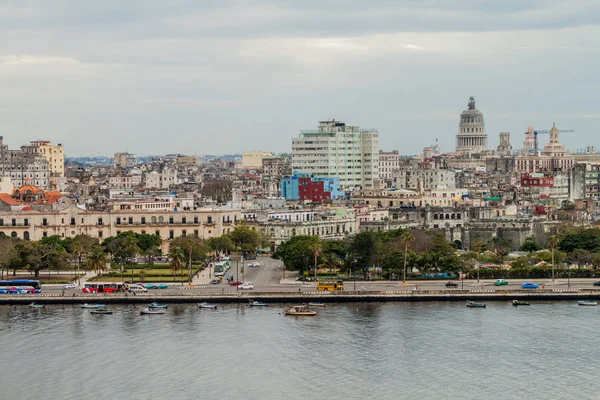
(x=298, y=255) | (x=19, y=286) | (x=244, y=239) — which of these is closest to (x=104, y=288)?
(x=19, y=286)

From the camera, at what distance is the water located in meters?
60.2

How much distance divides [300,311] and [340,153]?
96.5 metres

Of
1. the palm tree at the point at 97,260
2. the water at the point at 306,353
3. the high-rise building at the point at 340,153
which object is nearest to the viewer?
the water at the point at 306,353

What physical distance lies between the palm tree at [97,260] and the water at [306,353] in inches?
376

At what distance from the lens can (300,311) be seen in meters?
80.1

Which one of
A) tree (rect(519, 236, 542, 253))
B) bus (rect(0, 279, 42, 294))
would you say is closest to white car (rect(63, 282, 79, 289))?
bus (rect(0, 279, 42, 294))

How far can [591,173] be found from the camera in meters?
177

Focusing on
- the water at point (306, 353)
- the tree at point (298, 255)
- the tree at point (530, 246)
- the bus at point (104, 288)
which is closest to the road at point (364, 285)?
the tree at point (298, 255)

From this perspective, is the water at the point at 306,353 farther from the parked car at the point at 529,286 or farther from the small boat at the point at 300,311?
the parked car at the point at 529,286

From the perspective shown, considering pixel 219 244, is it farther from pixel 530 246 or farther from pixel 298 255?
pixel 530 246

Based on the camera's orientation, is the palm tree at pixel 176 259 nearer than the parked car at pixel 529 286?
No

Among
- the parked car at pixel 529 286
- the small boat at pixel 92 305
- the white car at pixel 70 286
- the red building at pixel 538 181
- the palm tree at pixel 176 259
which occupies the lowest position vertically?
the small boat at pixel 92 305

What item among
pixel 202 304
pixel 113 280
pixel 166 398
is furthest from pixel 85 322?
pixel 166 398

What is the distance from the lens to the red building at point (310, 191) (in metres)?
148
